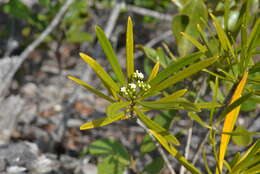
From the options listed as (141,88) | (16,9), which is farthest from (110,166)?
(16,9)

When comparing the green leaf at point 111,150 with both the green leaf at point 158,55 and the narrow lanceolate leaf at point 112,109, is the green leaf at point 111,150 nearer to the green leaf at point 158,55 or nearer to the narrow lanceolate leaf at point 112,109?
the green leaf at point 158,55

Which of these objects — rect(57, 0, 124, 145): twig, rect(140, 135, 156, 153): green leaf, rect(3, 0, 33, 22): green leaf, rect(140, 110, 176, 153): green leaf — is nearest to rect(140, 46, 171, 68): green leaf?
rect(140, 110, 176, 153): green leaf

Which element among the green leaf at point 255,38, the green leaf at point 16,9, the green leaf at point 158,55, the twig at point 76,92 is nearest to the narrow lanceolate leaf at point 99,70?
the green leaf at point 255,38

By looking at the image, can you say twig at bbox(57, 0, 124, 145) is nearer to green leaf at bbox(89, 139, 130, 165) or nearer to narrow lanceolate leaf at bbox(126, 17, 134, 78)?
green leaf at bbox(89, 139, 130, 165)

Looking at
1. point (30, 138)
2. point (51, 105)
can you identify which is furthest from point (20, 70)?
point (30, 138)

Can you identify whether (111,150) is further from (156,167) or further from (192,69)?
(192,69)

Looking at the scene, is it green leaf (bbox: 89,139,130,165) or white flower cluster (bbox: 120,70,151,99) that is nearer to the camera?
white flower cluster (bbox: 120,70,151,99)

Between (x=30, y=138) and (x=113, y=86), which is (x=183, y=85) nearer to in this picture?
(x=113, y=86)
